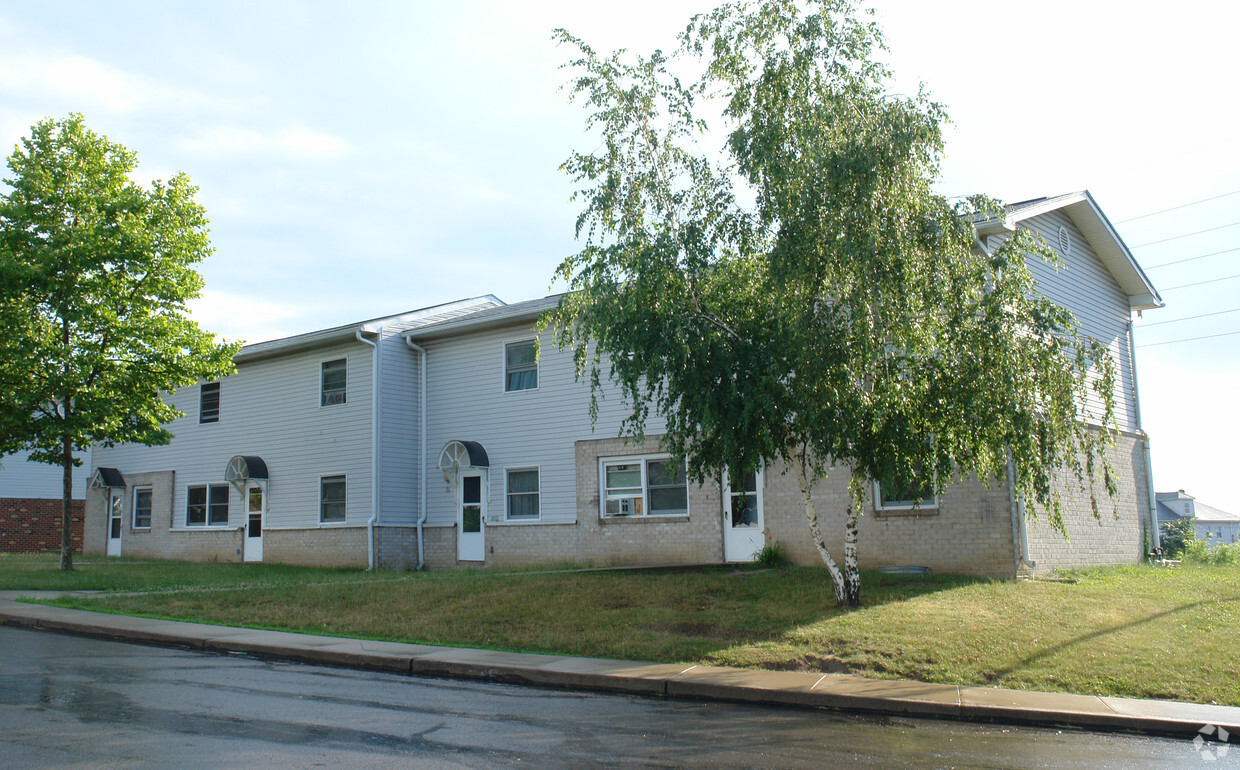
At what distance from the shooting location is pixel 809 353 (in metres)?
10.9

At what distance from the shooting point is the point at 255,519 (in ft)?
82.3

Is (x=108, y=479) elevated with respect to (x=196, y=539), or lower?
elevated

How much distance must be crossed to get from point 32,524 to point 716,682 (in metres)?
35.0

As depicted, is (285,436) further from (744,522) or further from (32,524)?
(32,524)

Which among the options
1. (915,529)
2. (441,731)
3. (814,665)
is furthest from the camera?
(915,529)

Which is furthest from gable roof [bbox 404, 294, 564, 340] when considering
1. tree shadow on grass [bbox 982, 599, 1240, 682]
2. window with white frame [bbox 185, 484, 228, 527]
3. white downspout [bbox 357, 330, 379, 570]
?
tree shadow on grass [bbox 982, 599, 1240, 682]

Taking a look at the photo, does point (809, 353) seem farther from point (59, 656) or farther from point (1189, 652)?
point (59, 656)

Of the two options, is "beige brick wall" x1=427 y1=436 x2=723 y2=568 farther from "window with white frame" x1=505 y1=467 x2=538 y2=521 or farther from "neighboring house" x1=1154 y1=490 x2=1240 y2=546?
"neighboring house" x1=1154 y1=490 x2=1240 y2=546

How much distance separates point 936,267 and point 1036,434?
2315 mm

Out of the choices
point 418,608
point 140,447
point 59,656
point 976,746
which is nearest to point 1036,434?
point 976,746

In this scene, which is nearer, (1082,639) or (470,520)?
(1082,639)

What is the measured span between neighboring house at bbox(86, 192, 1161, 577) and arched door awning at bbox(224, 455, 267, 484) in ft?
0.17

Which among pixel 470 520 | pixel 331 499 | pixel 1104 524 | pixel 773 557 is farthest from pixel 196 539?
pixel 1104 524

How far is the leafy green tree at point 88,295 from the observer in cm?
1984
